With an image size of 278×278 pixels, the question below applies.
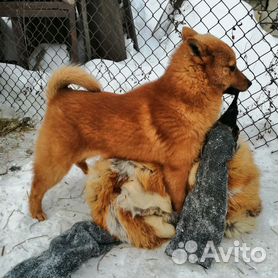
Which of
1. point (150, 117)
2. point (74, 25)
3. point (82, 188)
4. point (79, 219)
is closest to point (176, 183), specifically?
point (150, 117)

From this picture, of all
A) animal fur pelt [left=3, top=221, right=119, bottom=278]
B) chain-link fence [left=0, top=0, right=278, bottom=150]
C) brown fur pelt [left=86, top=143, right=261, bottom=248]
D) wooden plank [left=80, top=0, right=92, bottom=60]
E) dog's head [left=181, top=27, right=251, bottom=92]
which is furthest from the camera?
wooden plank [left=80, top=0, right=92, bottom=60]

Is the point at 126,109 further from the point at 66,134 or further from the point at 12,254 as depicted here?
the point at 12,254

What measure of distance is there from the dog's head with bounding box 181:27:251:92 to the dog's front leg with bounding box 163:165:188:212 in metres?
0.48

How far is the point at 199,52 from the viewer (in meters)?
2.12

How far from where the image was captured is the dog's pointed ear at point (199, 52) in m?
2.10

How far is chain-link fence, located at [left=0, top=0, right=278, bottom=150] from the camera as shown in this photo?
3.65 metres

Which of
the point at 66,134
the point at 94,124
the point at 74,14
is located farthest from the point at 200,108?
the point at 74,14

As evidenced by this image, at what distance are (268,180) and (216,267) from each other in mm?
808

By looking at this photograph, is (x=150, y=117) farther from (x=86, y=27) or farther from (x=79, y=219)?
(x=86, y=27)

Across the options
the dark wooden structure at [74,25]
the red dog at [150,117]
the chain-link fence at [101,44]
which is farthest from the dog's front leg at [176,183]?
the dark wooden structure at [74,25]

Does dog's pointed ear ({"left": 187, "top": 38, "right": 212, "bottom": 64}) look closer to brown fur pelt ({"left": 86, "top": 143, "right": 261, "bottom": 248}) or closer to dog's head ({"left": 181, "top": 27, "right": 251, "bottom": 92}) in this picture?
dog's head ({"left": 181, "top": 27, "right": 251, "bottom": 92})

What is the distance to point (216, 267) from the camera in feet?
6.93

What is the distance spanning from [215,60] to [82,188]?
47.0 inches

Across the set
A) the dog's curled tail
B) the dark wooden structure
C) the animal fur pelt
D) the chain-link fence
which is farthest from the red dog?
the dark wooden structure
